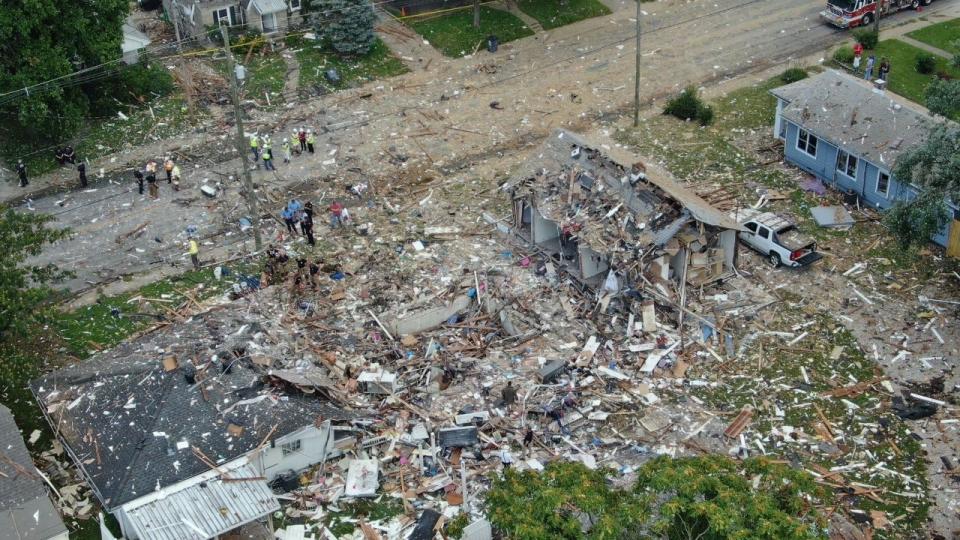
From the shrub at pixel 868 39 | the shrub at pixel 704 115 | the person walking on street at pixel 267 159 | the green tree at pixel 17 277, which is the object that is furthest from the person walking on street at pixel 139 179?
the shrub at pixel 868 39

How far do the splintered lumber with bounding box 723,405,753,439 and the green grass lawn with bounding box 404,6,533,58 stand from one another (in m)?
25.5

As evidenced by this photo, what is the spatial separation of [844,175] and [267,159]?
22037 millimetres

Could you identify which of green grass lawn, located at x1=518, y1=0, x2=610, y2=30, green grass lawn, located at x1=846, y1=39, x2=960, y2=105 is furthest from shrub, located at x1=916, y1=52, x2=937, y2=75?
green grass lawn, located at x1=518, y1=0, x2=610, y2=30

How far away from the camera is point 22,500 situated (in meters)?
24.8

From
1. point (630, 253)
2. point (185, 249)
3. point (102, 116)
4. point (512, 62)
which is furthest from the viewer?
point (512, 62)

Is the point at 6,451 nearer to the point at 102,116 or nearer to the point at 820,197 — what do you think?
the point at 102,116

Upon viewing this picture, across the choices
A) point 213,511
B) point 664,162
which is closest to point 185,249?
point 213,511

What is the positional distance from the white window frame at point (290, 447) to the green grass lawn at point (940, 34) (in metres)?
37.4

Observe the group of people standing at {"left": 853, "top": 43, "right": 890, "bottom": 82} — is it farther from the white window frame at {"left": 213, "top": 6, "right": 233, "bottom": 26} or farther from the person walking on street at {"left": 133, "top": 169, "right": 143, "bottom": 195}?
the person walking on street at {"left": 133, "top": 169, "right": 143, "bottom": 195}

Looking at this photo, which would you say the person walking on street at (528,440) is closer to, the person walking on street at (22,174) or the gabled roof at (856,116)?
the gabled roof at (856,116)

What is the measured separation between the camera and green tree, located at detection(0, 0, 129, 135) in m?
39.3

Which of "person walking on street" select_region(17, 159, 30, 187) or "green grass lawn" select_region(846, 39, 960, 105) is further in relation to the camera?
"green grass lawn" select_region(846, 39, 960, 105)

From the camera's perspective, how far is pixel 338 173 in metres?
41.2

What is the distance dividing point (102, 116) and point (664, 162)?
23.7m
